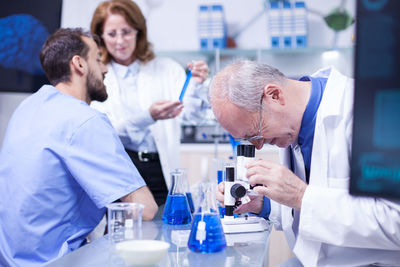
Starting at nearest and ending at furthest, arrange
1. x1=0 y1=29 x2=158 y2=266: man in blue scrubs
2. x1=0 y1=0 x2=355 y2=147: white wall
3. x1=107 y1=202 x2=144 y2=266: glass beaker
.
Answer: x1=107 y1=202 x2=144 y2=266: glass beaker
x1=0 y1=29 x2=158 y2=266: man in blue scrubs
x1=0 y1=0 x2=355 y2=147: white wall

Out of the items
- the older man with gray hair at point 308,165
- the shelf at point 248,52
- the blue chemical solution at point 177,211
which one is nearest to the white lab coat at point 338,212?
the older man with gray hair at point 308,165

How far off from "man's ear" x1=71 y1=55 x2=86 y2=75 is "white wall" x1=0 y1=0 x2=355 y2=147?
2.14 meters

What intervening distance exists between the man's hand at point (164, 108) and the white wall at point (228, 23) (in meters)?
1.83

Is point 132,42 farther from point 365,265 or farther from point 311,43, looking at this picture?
point 311,43

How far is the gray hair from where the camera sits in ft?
3.91

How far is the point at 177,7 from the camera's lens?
→ 388 cm

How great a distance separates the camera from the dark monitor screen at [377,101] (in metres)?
0.48

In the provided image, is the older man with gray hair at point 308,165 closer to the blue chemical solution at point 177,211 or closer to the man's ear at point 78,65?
the blue chemical solution at point 177,211

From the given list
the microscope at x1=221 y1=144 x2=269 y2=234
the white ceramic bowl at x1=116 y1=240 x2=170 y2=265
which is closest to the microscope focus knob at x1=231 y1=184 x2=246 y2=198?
the microscope at x1=221 y1=144 x2=269 y2=234

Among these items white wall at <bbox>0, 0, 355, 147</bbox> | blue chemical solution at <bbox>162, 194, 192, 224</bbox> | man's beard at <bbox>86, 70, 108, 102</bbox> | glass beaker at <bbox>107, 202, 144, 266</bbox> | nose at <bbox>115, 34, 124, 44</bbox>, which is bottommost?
blue chemical solution at <bbox>162, 194, 192, 224</bbox>

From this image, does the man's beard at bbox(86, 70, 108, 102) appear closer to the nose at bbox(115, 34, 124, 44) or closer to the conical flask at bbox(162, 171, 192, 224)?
the nose at bbox(115, 34, 124, 44)

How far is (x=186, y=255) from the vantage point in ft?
3.07

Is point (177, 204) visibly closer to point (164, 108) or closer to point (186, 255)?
point (186, 255)


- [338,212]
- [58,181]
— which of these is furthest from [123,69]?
[338,212]
